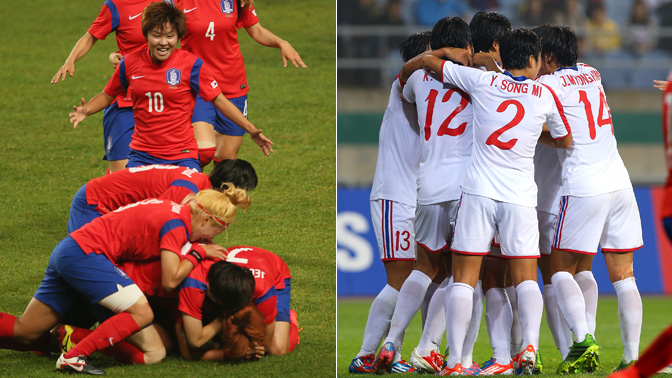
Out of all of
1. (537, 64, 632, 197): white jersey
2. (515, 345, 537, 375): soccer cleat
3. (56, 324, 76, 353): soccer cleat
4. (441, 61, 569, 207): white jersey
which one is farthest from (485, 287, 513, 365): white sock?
(56, 324, 76, 353): soccer cleat

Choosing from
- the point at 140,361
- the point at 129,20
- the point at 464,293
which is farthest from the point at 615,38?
the point at 140,361

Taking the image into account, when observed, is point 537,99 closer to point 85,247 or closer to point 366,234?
point 85,247

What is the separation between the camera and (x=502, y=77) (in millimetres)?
4930

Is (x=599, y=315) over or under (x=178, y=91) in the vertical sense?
under

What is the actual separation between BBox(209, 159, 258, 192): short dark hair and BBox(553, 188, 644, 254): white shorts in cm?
182

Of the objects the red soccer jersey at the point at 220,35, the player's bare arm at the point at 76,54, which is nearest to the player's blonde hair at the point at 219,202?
the player's bare arm at the point at 76,54

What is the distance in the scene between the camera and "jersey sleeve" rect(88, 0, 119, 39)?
6820 millimetres

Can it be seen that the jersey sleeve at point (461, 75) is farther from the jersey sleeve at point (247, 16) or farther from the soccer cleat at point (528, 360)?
the jersey sleeve at point (247, 16)

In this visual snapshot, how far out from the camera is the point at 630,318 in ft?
17.2

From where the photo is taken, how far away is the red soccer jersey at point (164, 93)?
573cm

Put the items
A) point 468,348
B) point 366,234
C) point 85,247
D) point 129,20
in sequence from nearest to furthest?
1. point 85,247
2. point 468,348
3. point 129,20
4. point 366,234

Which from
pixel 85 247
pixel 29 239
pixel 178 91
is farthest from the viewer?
pixel 29 239

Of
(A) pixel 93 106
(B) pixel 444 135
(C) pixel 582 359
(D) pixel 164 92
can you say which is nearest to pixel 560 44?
(B) pixel 444 135

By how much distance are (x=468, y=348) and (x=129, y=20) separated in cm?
358
